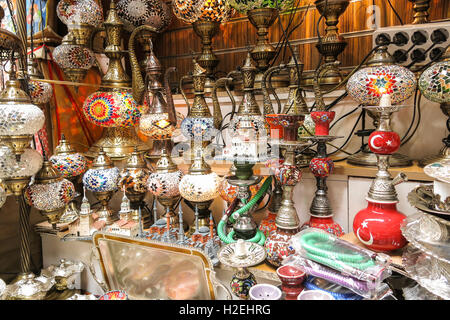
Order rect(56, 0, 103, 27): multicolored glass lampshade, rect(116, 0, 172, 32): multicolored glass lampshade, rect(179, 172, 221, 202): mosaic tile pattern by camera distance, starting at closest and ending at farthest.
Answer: rect(179, 172, 221, 202): mosaic tile pattern
rect(56, 0, 103, 27): multicolored glass lampshade
rect(116, 0, 172, 32): multicolored glass lampshade

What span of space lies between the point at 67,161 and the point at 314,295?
3.42 feet

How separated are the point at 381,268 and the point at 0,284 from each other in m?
1.11

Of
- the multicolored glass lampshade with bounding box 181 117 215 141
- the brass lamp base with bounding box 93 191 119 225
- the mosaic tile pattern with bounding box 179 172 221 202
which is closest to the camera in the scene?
the mosaic tile pattern with bounding box 179 172 221 202

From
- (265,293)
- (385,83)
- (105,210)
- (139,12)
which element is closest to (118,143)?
(105,210)

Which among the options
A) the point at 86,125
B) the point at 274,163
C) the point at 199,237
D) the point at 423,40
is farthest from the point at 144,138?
the point at 423,40

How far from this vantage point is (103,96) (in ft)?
4.58

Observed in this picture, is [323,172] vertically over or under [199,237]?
over

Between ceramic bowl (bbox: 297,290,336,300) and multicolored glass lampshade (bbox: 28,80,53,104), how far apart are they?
1.19m

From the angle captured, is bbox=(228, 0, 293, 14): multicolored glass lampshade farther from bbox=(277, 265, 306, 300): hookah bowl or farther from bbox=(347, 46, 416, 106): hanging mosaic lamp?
bbox=(277, 265, 306, 300): hookah bowl

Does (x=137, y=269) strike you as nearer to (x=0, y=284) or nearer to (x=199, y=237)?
(x=199, y=237)

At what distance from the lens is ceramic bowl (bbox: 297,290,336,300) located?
75 cm

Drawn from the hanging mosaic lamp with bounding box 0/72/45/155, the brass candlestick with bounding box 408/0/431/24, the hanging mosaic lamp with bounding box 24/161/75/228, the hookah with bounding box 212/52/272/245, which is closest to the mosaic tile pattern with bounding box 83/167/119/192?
the hanging mosaic lamp with bounding box 24/161/75/228

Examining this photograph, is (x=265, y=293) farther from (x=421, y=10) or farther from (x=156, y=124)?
(x=421, y=10)

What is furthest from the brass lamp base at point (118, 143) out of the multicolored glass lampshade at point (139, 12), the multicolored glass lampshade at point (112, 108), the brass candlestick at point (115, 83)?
the multicolored glass lampshade at point (139, 12)
